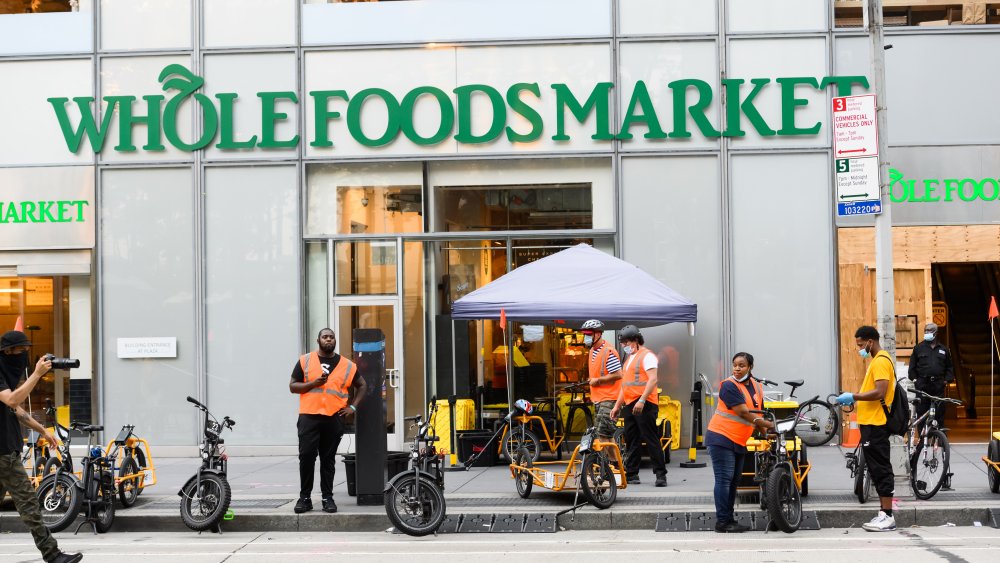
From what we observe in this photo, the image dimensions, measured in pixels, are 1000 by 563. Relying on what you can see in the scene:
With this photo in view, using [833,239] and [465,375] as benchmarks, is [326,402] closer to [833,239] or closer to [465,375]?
[465,375]

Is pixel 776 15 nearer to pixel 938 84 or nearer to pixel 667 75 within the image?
pixel 667 75

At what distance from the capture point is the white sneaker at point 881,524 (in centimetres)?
1055

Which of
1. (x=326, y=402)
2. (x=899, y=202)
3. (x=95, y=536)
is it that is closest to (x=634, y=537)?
(x=326, y=402)

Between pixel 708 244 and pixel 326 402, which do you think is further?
pixel 708 244

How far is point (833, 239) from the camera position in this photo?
54.3ft

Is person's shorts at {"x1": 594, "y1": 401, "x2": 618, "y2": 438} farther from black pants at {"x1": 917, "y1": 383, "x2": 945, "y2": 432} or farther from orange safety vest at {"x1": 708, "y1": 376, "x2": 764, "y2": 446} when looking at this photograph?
black pants at {"x1": 917, "y1": 383, "x2": 945, "y2": 432}

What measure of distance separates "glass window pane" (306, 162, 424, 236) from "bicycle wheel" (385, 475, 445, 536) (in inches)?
284

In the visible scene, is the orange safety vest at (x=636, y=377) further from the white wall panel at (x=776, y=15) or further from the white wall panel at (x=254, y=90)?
the white wall panel at (x=254, y=90)

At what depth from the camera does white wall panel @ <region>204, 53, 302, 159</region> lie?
1733 cm

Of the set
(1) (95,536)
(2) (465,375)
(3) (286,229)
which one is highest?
(3) (286,229)

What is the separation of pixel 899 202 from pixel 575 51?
5.36 metres

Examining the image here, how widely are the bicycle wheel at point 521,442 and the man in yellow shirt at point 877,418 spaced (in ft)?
12.8

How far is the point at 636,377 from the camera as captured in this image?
1305 centimetres

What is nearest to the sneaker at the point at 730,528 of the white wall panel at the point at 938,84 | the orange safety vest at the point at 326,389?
the orange safety vest at the point at 326,389
